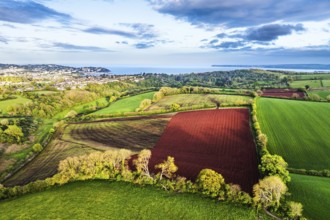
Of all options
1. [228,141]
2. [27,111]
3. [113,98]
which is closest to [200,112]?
[228,141]

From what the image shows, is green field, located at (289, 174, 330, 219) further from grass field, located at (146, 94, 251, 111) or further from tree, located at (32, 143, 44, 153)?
grass field, located at (146, 94, 251, 111)

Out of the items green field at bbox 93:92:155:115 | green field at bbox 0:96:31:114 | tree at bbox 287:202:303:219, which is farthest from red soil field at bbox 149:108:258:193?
green field at bbox 0:96:31:114

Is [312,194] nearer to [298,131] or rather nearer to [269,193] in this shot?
[269,193]

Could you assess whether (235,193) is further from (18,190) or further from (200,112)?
(200,112)

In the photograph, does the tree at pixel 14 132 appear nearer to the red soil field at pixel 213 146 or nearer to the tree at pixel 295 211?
the red soil field at pixel 213 146

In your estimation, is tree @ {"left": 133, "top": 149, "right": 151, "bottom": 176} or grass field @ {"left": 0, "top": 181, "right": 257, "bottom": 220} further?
tree @ {"left": 133, "top": 149, "right": 151, "bottom": 176}

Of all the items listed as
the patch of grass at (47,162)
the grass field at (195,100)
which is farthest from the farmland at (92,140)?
the grass field at (195,100)

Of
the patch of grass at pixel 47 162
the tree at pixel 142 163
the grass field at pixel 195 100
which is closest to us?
the tree at pixel 142 163

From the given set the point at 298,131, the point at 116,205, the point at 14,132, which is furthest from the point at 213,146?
the point at 14,132
